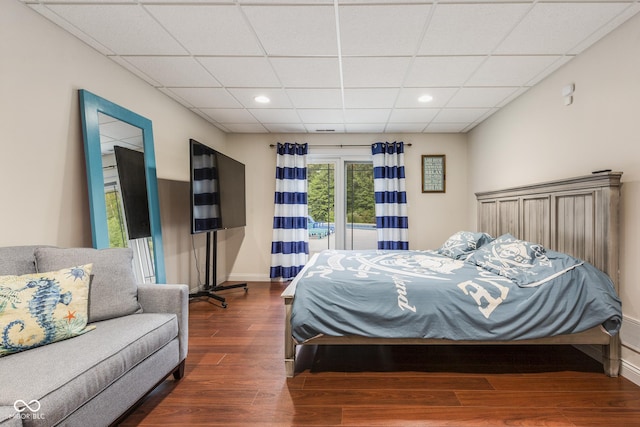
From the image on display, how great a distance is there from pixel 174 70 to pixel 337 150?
2.75 metres

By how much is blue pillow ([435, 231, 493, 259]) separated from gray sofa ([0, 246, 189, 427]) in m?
2.61

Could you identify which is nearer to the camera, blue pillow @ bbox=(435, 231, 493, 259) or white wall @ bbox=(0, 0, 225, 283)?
white wall @ bbox=(0, 0, 225, 283)

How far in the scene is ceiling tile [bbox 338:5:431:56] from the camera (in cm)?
198

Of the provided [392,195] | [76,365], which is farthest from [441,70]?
[76,365]

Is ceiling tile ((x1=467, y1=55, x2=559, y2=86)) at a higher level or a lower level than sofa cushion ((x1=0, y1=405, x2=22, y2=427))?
higher

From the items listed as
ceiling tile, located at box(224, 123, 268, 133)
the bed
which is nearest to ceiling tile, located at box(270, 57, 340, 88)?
ceiling tile, located at box(224, 123, 268, 133)

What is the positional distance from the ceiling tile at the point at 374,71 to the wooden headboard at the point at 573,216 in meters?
1.63

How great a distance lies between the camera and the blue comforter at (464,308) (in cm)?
206

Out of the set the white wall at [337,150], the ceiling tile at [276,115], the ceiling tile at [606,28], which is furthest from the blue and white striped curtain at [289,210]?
the ceiling tile at [606,28]

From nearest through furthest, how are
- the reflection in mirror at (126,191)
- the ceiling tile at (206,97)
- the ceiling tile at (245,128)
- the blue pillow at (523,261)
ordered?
the blue pillow at (523,261), the reflection in mirror at (126,191), the ceiling tile at (206,97), the ceiling tile at (245,128)

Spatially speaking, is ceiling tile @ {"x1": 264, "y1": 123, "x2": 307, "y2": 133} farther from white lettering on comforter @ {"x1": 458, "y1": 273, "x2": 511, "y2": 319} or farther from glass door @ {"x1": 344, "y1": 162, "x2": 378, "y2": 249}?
white lettering on comforter @ {"x1": 458, "y1": 273, "x2": 511, "y2": 319}

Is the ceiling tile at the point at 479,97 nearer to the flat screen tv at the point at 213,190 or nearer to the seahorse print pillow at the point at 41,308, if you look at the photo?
the flat screen tv at the point at 213,190

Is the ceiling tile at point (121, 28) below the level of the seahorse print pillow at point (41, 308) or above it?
above

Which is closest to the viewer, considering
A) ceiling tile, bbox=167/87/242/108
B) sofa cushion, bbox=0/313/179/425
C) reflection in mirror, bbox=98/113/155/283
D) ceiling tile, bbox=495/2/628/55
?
sofa cushion, bbox=0/313/179/425
